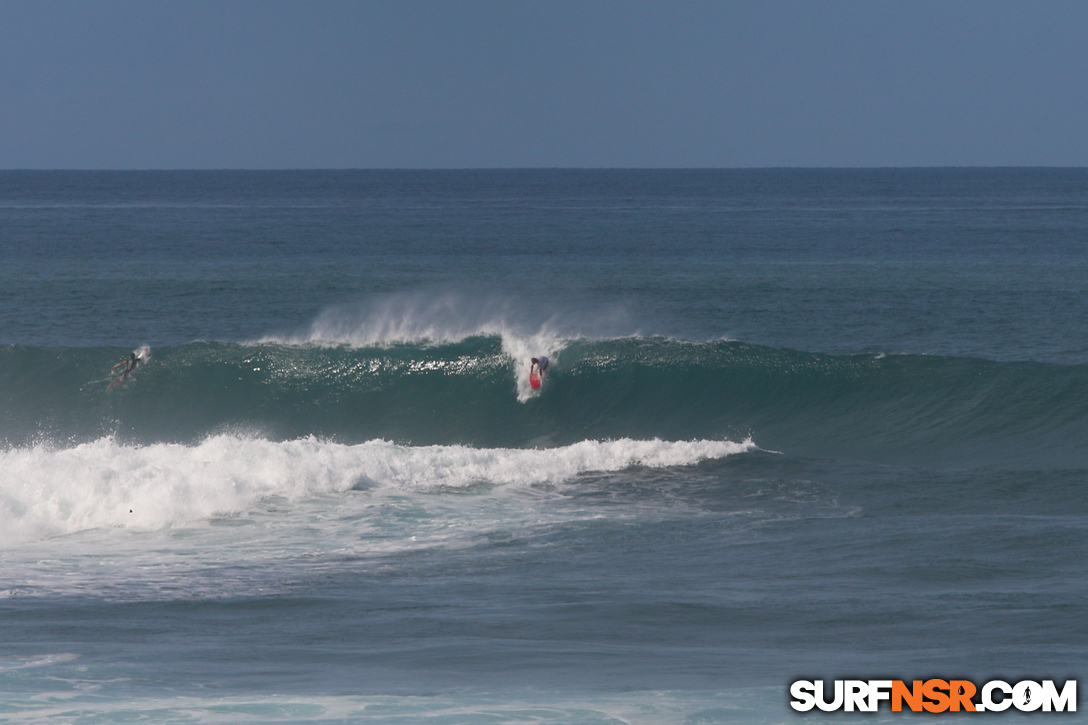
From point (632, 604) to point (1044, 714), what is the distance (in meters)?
3.81

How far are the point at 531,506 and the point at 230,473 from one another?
434cm

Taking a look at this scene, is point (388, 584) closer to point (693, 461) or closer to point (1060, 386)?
Result: point (693, 461)

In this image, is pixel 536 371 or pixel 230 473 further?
pixel 536 371

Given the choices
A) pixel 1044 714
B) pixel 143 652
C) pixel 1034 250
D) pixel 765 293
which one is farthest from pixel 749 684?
pixel 1034 250

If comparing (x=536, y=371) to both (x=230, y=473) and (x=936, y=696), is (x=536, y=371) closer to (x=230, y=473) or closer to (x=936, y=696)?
(x=230, y=473)

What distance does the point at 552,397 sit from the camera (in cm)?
2291

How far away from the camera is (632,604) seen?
10.4 m

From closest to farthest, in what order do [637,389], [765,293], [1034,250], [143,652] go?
[143,652]
[637,389]
[765,293]
[1034,250]

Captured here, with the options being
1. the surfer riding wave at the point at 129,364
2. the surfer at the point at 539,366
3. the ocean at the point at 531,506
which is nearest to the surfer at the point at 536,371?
the surfer at the point at 539,366

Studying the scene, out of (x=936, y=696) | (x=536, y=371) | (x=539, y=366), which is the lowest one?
(x=936, y=696)

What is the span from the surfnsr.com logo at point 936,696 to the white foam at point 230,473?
826 cm

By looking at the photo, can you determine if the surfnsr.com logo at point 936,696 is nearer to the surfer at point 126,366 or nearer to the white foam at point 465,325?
the white foam at point 465,325

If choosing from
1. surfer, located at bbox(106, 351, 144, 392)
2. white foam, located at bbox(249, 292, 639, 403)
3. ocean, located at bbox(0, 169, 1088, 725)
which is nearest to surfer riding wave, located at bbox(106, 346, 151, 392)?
surfer, located at bbox(106, 351, 144, 392)

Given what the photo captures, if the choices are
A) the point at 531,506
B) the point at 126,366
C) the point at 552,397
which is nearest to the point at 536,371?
the point at 552,397
